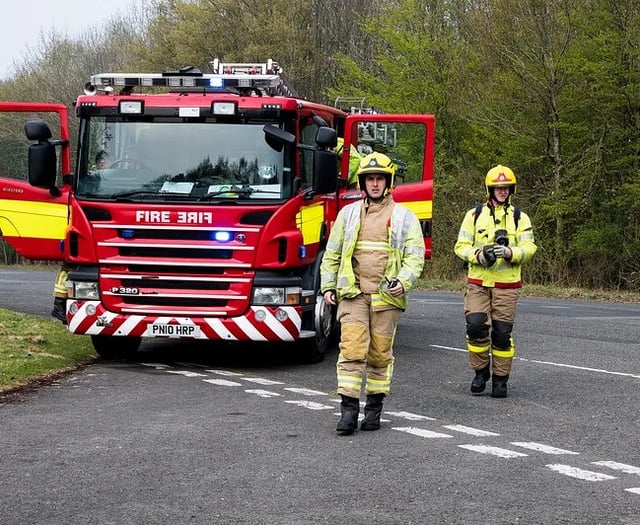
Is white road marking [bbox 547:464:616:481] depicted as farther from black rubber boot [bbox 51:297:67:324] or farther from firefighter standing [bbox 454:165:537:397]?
black rubber boot [bbox 51:297:67:324]

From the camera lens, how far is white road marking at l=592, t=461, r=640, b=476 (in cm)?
704

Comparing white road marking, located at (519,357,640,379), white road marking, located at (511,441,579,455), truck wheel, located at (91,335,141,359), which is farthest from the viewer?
truck wheel, located at (91,335,141,359)

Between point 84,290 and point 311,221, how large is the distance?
2.36 m

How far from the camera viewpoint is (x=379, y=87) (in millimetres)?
36844

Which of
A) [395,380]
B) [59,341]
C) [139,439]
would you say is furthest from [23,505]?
[59,341]

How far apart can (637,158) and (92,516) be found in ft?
78.7

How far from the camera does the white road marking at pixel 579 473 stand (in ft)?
22.4

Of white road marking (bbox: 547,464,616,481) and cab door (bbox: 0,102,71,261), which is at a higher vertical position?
cab door (bbox: 0,102,71,261)

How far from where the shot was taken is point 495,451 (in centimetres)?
764

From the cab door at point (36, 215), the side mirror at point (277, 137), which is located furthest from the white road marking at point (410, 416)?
the cab door at point (36, 215)

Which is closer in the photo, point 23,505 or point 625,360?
point 23,505

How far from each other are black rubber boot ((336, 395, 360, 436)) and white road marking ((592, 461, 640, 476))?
176 cm

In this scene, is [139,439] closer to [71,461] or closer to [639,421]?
[71,461]

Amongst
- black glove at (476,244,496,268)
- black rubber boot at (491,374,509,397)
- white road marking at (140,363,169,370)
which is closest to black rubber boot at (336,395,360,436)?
black rubber boot at (491,374,509,397)
